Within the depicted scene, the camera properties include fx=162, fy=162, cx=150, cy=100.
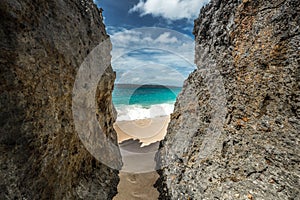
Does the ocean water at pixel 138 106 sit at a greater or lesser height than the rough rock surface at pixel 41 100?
lesser

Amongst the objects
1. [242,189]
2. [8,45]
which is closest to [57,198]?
[8,45]

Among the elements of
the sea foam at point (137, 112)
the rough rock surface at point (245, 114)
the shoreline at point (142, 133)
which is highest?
the rough rock surface at point (245, 114)

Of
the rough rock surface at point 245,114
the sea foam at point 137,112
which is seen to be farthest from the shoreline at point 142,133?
the sea foam at point 137,112

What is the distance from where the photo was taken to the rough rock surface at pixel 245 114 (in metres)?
2.25

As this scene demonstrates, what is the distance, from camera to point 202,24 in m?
4.89

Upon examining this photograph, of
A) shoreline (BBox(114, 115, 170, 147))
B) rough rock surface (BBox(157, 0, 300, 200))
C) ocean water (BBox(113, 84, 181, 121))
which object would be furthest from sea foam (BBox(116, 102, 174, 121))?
rough rock surface (BBox(157, 0, 300, 200))

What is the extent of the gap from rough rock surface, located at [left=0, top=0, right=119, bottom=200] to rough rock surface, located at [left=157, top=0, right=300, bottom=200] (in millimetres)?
2234

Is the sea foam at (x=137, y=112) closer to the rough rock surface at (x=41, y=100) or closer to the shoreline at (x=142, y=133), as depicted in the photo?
the shoreline at (x=142, y=133)

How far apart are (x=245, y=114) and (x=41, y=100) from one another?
3.28 m

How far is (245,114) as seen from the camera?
2.90 m

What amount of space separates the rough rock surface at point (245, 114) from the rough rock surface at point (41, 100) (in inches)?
87.9

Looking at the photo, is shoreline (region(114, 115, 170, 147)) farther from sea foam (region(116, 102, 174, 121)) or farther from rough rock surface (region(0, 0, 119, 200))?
rough rock surface (region(0, 0, 119, 200))

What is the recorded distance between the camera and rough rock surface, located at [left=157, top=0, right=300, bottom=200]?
2252 mm

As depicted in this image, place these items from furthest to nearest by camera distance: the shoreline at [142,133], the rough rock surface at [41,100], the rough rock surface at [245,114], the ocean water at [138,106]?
the ocean water at [138,106] < the shoreline at [142,133] < the rough rock surface at [245,114] < the rough rock surface at [41,100]
